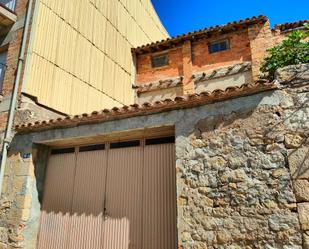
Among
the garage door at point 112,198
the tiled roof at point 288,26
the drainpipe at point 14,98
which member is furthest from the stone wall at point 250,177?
the tiled roof at point 288,26

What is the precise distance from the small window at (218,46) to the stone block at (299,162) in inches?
327

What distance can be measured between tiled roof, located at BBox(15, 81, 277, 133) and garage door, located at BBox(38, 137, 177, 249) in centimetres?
71

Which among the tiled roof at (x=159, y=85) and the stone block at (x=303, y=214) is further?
the tiled roof at (x=159, y=85)

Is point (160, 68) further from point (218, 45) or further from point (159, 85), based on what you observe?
point (218, 45)

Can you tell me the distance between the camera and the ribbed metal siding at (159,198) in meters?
4.79

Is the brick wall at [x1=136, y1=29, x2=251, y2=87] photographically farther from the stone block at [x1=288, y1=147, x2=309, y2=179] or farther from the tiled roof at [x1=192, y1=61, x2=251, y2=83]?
the stone block at [x1=288, y1=147, x2=309, y2=179]

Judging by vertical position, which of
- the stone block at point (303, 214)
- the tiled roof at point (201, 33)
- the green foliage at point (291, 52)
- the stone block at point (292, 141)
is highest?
the tiled roof at point (201, 33)

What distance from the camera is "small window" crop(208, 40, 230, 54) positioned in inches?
443

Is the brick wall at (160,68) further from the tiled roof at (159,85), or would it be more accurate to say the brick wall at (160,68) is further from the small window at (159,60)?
the tiled roof at (159,85)

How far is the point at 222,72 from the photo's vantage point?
10.9 m

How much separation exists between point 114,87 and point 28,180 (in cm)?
558

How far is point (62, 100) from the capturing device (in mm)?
8016

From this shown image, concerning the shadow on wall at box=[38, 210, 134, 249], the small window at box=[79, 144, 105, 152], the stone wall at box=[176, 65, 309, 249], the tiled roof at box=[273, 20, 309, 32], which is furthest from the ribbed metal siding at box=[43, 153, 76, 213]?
the tiled roof at box=[273, 20, 309, 32]

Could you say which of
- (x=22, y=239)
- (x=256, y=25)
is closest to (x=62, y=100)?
(x=22, y=239)
